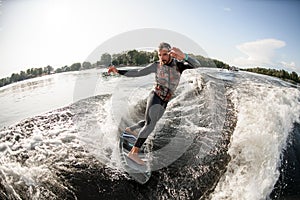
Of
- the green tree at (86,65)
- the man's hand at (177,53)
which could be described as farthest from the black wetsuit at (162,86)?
the green tree at (86,65)

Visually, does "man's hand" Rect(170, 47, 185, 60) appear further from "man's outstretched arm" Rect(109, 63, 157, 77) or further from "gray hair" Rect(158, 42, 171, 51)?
"man's outstretched arm" Rect(109, 63, 157, 77)

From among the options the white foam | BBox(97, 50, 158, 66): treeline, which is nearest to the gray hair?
BBox(97, 50, 158, 66): treeline

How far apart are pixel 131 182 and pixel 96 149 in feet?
3.98

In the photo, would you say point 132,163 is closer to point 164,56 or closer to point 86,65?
point 164,56

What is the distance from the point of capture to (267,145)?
4316 millimetres

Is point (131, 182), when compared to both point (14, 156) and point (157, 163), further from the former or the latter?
point (14, 156)

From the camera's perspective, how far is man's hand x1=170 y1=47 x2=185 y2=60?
4121 millimetres

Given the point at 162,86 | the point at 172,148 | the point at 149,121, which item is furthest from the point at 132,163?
the point at 162,86

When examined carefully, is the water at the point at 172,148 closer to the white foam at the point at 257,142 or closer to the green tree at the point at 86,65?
the white foam at the point at 257,142

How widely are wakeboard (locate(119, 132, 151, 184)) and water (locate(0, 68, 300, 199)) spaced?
111 millimetres

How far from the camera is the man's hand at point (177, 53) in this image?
412cm

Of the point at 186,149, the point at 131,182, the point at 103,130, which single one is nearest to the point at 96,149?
the point at 103,130

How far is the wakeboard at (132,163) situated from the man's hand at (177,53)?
74.0 inches

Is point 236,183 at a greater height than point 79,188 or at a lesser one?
lesser
